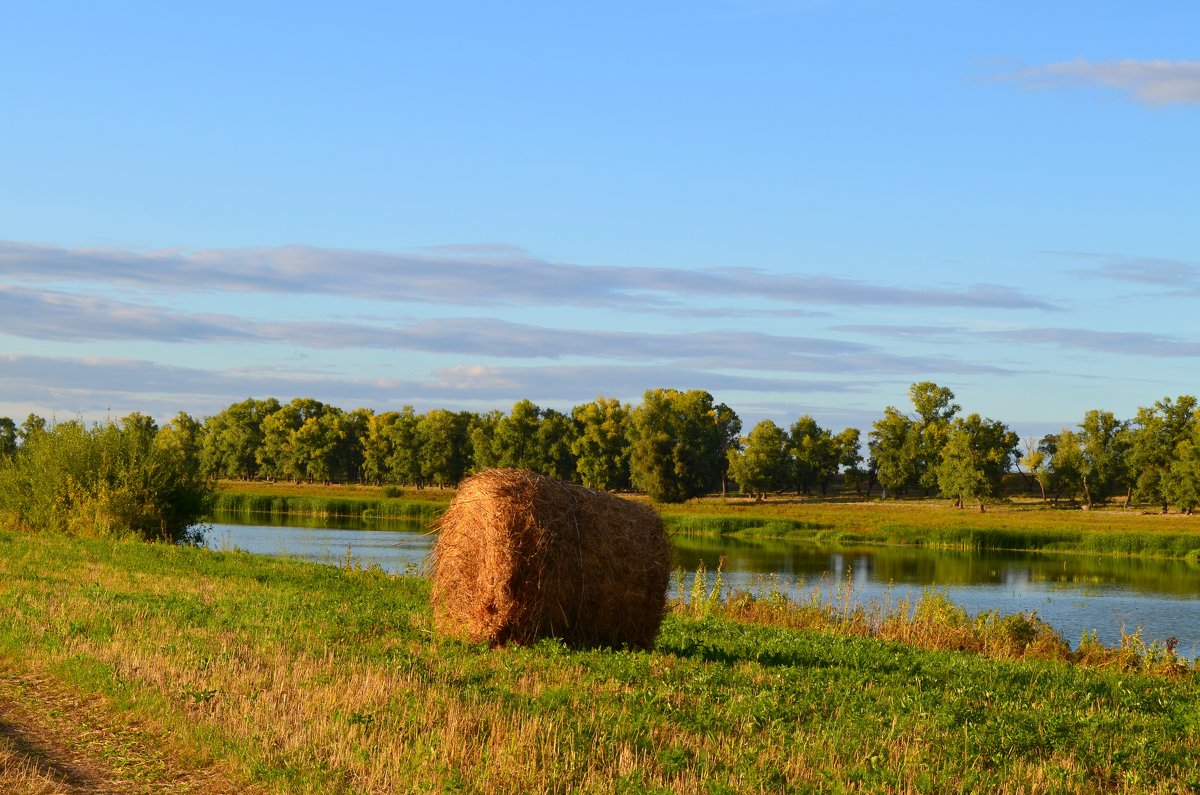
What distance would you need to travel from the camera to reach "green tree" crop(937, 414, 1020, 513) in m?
101

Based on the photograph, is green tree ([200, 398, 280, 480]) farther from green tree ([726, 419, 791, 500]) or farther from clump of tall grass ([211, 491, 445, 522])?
green tree ([726, 419, 791, 500])

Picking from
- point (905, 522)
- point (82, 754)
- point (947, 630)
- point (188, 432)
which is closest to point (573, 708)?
point (82, 754)

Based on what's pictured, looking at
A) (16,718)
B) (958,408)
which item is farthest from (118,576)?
(958,408)

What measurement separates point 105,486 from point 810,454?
90751mm

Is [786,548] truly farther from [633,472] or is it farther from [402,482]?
[402,482]

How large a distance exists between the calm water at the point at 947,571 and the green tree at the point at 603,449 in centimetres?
4430

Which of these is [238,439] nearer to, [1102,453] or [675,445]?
[675,445]

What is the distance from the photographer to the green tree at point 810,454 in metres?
120

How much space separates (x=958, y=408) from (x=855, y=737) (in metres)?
120

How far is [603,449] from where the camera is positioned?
11912 cm

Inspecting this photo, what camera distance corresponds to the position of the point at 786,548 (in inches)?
2557

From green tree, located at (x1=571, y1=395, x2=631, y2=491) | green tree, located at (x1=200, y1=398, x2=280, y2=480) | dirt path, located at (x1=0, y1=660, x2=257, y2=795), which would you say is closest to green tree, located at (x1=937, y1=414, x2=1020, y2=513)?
green tree, located at (x1=571, y1=395, x2=631, y2=491)

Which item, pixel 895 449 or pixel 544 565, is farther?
pixel 895 449

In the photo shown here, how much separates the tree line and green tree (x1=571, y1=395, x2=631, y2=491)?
17 centimetres
